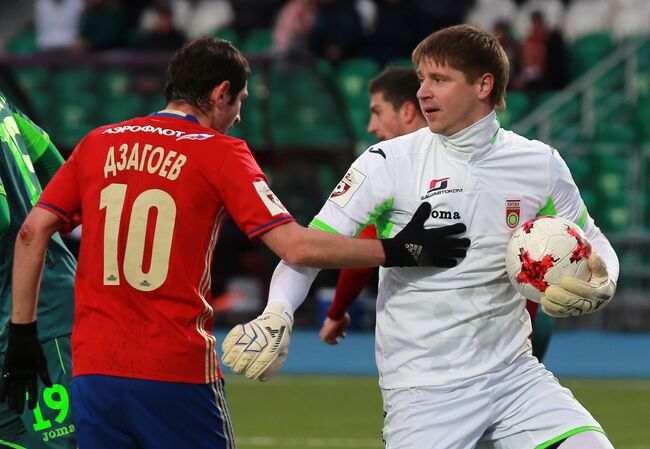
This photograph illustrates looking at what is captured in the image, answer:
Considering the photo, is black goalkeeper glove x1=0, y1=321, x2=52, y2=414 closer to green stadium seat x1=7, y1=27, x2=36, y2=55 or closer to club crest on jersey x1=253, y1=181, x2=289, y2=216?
club crest on jersey x1=253, y1=181, x2=289, y2=216

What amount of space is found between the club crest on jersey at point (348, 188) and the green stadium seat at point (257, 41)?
14333 mm

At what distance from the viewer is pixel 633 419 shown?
33.2ft

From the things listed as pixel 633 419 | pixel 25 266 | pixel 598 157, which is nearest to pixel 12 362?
pixel 25 266

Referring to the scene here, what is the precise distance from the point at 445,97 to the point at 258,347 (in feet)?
3.83

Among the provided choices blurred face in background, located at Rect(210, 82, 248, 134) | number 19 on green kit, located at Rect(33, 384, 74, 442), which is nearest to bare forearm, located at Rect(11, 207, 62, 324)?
blurred face in background, located at Rect(210, 82, 248, 134)

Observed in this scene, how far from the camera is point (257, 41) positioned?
63.3 feet

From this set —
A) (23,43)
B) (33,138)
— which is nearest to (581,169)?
(23,43)

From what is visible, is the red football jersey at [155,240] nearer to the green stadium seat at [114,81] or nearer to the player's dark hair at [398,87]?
the player's dark hair at [398,87]

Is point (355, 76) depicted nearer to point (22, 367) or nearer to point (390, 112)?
point (390, 112)

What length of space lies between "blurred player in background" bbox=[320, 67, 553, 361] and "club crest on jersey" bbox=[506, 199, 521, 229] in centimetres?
157

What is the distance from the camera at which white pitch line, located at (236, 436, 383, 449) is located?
8977mm

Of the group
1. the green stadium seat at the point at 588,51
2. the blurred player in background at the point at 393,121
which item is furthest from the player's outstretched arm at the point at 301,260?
the green stadium seat at the point at 588,51

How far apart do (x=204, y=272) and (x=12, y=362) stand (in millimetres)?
770

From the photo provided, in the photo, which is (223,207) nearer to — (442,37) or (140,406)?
(140,406)
